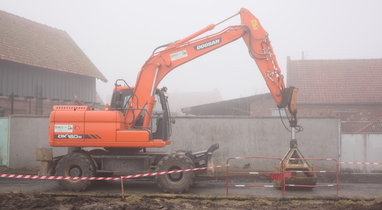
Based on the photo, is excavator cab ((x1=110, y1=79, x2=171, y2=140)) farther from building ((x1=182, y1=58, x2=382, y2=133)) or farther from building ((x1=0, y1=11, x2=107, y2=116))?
building ((x1=182, y1=58, x2=382, y2=133))

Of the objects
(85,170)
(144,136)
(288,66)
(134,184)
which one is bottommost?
(134,184)

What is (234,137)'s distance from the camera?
530 inches

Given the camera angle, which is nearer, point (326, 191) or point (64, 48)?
point (326, 191)

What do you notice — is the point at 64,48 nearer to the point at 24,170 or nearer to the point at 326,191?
the point at 24,170

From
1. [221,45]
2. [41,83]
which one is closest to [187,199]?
[221,45]

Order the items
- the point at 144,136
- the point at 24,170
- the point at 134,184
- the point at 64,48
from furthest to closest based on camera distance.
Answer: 1. the point at 64,48
2. the point at 24,170
3. the point at 134,184
4. the point at 144,136

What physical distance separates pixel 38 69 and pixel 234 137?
14.3 metres

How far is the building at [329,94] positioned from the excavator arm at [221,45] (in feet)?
34.7

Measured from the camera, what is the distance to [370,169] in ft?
42.9

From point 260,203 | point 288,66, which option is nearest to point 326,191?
point 260,203

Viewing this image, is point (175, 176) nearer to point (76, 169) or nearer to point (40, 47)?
point (76, 169)

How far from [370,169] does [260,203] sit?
698cm

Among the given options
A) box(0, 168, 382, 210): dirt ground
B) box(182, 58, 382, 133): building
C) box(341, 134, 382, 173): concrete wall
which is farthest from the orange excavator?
box(182, 58, 382, 133): building

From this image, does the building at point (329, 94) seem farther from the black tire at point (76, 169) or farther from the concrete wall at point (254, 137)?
the black tire at point (76, 169)
